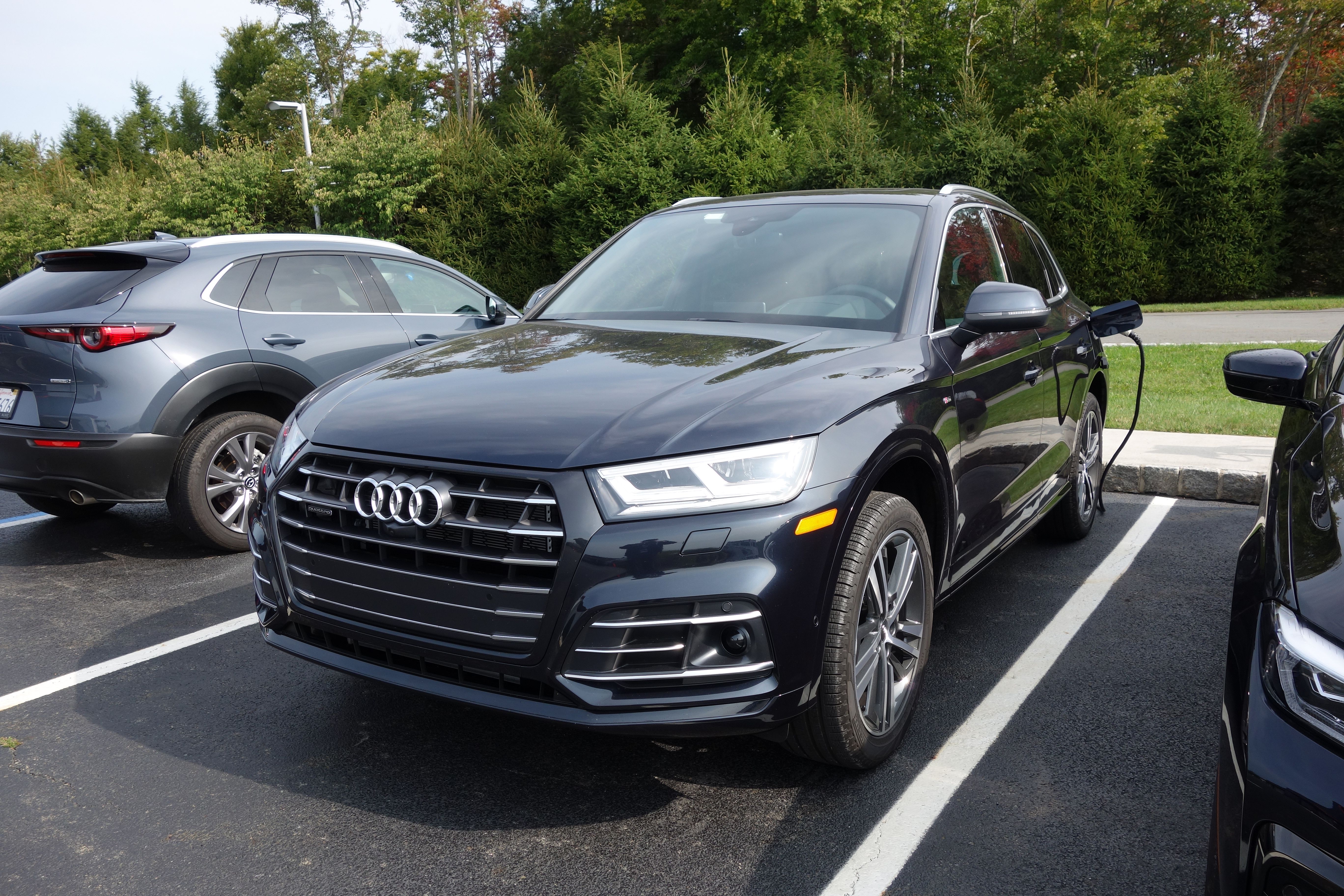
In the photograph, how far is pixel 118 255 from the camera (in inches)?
215

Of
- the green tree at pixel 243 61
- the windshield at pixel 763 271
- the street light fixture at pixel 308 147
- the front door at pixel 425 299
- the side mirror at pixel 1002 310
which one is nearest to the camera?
the side mirror at pixel 1002 310

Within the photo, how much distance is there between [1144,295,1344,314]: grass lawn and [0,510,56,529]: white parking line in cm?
1714

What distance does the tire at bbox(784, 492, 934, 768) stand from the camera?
267cm

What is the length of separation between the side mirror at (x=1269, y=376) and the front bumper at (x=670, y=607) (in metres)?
1.46

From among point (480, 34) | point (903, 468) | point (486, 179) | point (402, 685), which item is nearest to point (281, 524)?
point (402, 685)

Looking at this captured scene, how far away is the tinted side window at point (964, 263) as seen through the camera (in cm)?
371

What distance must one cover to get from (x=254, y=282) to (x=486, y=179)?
57.9ft

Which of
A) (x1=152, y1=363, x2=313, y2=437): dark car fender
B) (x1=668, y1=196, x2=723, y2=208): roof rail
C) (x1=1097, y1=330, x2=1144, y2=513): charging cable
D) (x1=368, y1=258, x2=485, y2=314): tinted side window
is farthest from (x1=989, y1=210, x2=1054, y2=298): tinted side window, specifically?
(x1=152, y1=363, x2=313, y2=437): dark car fender

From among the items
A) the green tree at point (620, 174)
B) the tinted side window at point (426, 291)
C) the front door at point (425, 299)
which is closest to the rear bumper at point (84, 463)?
the front door at point (425, 299)

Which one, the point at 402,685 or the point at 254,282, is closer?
the point at 402,685

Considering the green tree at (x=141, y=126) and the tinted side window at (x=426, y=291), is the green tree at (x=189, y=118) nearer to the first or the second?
the green tree at (x=141, y=126)

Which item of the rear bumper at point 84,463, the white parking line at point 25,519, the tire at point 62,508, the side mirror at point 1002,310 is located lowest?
the white parking line at point 25,519

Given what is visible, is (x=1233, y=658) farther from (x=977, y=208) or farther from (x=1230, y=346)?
(x=1230, y=346)

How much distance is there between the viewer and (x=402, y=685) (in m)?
2.67
